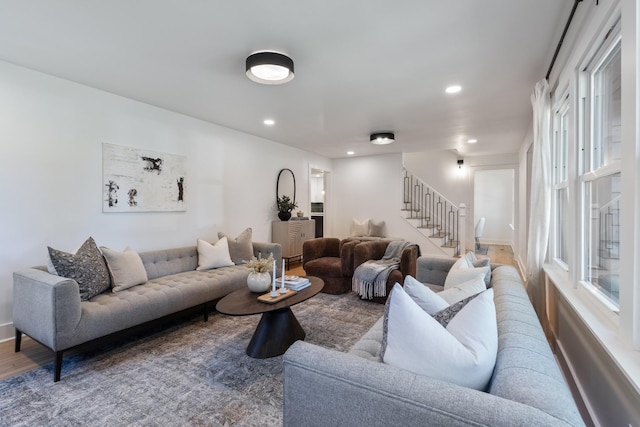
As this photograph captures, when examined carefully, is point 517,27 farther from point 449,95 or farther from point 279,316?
point 279,316

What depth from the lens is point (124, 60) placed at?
2621 millimetres

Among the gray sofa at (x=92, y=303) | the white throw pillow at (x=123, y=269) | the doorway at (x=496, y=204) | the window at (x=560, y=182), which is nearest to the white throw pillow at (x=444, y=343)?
the window at (x=560, y=182)

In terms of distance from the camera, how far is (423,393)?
849 millimetres

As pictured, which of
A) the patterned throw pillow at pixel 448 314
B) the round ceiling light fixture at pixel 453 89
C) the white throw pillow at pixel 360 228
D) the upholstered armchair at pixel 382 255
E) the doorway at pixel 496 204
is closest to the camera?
the patterned throw pillow at pixel 448 314

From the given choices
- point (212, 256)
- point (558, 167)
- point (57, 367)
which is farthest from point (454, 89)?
point (57, 367)

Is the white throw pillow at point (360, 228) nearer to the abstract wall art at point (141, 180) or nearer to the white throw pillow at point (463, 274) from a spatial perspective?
the abstract wall art at point (141, 180)

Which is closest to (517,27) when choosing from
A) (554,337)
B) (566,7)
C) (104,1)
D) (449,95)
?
(566,7)

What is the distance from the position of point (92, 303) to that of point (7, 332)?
109 centimetres

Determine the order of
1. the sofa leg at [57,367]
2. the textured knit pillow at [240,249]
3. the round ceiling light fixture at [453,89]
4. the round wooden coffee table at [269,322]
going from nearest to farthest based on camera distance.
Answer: the sofa leg at [57,367], the round wooden coffee table at [269,322], the round ceiling light fixture at [453,89], the textured knit pillow at [240,249]

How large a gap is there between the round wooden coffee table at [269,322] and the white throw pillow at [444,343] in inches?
57.6

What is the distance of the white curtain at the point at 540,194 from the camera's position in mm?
2705

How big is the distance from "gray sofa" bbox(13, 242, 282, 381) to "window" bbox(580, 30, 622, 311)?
3232mm

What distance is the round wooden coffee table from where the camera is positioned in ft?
7.91

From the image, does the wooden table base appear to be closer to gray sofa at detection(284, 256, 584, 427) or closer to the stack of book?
the stack of book
